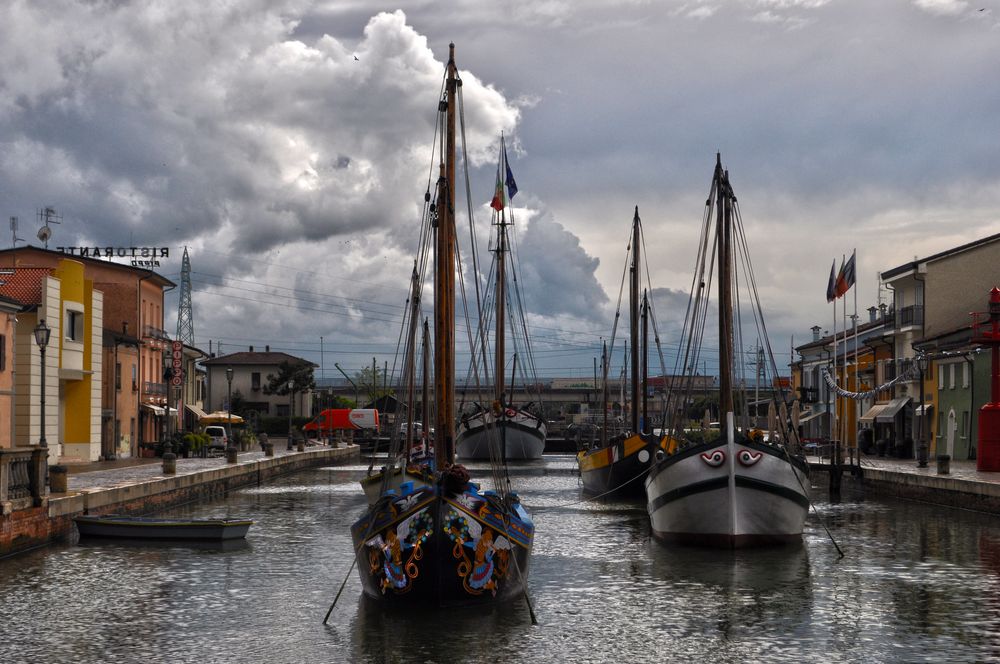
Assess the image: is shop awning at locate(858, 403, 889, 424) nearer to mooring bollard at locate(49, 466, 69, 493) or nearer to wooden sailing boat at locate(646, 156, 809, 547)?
wooden sailing boat at locate(646, 156, 809, 547)

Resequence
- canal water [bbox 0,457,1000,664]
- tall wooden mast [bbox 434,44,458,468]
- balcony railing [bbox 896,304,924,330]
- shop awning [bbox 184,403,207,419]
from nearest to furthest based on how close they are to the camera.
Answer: canal water [bbox 0,457,1000,664] → tall wooden mast [bbox 434,44,458,468] → balcony railing [bbox 896,304,924,330] → shop awning [bbox 184,403,207,419]

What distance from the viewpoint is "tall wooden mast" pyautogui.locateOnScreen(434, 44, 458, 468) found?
2241cm

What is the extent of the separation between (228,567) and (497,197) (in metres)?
22.8

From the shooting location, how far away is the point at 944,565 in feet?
89.7

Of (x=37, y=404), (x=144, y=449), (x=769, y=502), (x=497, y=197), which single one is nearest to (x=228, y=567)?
(x=769, y=502)

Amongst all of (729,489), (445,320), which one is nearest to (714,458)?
(729,489)

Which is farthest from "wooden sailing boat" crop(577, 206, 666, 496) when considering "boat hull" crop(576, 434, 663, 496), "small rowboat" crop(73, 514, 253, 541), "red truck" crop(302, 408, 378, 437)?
"red truck" crop(302, 408, 378, 437)

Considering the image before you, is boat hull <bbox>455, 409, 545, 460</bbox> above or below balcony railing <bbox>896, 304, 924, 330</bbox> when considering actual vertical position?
below

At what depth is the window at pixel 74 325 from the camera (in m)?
54.6

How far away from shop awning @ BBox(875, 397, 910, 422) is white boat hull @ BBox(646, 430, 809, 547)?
3970cm

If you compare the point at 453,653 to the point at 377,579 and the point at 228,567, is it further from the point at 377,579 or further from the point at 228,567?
the point at 228,567

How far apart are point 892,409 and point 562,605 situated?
50.3 m

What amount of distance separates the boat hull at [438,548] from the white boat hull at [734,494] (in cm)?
882

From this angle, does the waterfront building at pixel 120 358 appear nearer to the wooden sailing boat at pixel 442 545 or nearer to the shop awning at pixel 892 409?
the wooden sailing boat at pixel 442 545
